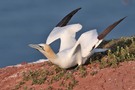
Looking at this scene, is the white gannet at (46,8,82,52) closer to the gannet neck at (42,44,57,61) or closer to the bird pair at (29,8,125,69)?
the bird pair at (29,8,125,69)

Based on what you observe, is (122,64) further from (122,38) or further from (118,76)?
(122,38)

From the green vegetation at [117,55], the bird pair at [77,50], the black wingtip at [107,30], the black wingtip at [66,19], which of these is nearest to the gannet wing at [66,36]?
the bird pair at [77,50]

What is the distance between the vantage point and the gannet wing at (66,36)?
1709 cm

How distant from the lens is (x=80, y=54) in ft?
53.1

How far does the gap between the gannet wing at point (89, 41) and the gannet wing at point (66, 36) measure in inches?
32.8

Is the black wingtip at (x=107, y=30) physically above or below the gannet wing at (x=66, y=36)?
below

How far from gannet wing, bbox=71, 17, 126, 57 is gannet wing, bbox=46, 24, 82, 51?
2.73 ft

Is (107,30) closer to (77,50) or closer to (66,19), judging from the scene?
(77,50)

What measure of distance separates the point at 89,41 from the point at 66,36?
4.20 ft

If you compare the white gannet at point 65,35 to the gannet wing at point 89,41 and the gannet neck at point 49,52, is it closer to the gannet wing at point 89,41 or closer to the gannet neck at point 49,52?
the gannet neck at point 49,52

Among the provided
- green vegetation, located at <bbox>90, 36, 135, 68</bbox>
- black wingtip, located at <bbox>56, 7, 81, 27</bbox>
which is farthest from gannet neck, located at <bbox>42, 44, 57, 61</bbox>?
black wingtip, located at <bbox>56, 7, 81, 27</bbox>

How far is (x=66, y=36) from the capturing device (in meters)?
17.3

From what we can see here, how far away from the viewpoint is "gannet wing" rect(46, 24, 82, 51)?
17.1 m

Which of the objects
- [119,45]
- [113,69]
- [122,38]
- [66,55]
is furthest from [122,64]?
[122,38]
